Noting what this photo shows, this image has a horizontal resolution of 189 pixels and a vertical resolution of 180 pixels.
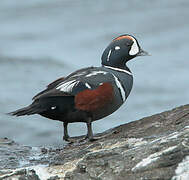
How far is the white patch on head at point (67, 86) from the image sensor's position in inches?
279

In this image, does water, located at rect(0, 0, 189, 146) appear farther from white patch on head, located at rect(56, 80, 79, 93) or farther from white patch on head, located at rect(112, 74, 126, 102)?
white patch on head, located at rect(56, 80, 79, 93)

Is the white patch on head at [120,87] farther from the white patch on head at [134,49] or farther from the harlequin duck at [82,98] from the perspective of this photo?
the white patch on head at [134,49]

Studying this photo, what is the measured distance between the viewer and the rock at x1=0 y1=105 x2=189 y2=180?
5.04 m

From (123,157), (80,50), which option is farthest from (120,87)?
(80,50)

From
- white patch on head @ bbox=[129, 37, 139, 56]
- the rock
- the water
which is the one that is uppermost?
the water

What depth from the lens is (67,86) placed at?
23.3 feet

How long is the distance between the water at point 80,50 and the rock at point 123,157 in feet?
13.7

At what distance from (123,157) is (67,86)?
1847 mm

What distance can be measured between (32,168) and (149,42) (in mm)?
11000

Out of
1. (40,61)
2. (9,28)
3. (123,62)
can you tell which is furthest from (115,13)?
(123,62)

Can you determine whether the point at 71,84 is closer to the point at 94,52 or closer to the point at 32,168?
the point at 32,168

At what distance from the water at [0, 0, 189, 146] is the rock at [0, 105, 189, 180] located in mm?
4186

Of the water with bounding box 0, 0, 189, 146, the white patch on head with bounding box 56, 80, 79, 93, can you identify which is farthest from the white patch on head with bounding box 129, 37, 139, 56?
the water with bounding box 0, 0, 189, 146

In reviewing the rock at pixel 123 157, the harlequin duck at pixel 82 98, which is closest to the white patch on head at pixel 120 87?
the harlequin duck at pixel 82 98
